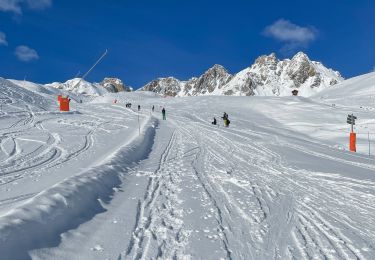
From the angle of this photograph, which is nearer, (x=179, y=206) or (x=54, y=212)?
(x=54, y=212)

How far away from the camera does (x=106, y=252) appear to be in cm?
597

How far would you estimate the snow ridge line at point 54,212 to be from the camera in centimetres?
576

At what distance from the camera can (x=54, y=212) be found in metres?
7.12

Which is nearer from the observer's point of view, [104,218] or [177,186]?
[104,218]

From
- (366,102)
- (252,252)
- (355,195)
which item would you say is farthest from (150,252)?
(366,102)

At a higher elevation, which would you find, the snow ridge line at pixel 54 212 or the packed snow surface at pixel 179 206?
the snow ridge line at pixel 54 212

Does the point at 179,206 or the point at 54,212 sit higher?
the point at 54,212

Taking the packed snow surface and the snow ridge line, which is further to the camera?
the packed snow surface

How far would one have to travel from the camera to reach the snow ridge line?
18.9 ft

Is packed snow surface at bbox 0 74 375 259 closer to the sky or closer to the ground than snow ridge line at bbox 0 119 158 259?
closer to the ground

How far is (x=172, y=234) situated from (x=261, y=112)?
2379 inches

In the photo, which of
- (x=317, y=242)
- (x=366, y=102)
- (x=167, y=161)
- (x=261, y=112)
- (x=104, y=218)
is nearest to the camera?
(x=317, y=242)

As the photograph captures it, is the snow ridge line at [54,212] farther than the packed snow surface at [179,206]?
No

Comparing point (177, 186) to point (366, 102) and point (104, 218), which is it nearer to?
point (104, 218)
